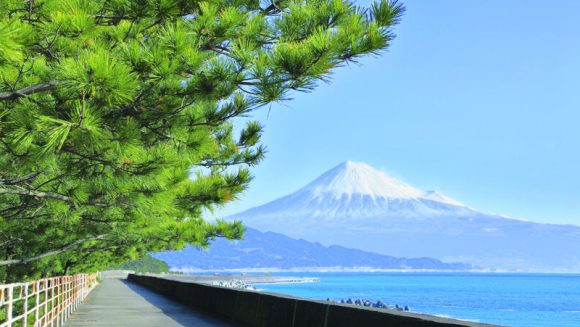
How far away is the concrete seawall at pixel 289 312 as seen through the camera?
8.62 m

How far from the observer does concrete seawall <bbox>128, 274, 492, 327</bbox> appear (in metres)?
8.62

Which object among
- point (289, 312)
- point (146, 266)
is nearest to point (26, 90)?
point (289, 312)

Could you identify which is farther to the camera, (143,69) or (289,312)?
(289,312)

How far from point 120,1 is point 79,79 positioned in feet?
6.79

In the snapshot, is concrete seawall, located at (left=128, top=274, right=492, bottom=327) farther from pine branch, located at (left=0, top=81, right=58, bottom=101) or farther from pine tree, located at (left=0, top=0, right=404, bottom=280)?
pine branch, located at (left=0, top=81, right=58, bottom=101)

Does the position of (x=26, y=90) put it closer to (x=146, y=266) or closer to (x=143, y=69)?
(x=143, y=69)

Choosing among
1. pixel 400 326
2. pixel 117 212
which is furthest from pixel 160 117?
pixel 117 212

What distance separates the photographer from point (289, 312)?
43.0ft

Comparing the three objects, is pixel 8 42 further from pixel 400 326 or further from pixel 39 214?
pixel 39 214

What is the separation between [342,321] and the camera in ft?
33.9

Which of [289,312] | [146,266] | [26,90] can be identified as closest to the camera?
[26,90]

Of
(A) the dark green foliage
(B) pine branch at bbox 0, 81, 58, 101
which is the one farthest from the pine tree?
(A) the dark green foliage

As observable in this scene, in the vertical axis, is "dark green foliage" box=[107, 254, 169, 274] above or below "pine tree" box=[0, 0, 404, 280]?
below

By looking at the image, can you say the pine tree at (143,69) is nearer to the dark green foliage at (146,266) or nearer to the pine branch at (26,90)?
the pine branch at (26,90)
